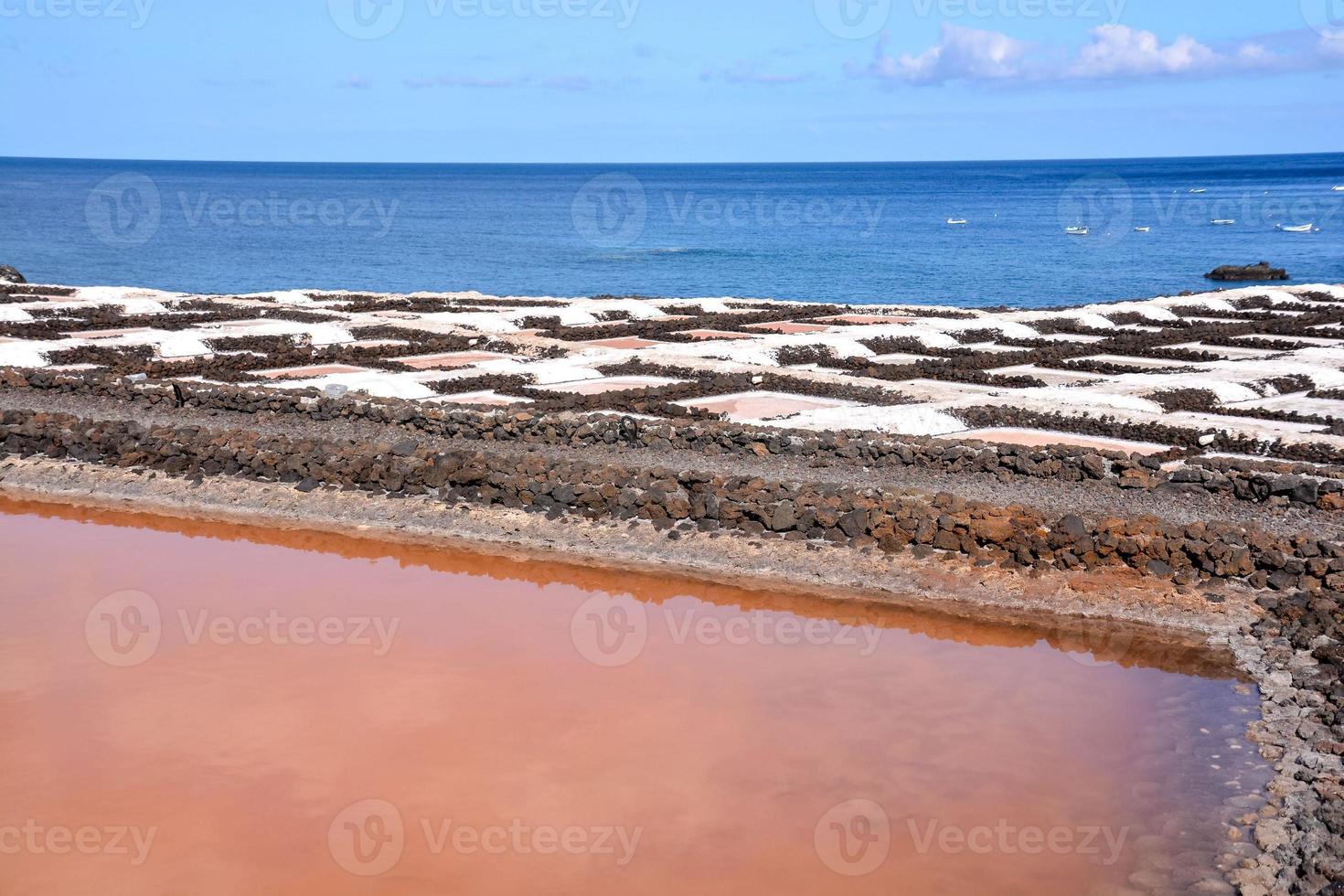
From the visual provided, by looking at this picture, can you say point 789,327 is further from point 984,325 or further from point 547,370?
point 547,370

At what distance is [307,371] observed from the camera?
64.2 feet

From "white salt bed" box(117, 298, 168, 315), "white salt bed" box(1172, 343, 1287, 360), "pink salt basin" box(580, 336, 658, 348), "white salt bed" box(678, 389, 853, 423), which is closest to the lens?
"white salt bed" box(678, 389, 853, 423)

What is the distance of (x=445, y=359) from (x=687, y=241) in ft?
202

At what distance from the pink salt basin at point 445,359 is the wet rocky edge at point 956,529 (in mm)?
5534

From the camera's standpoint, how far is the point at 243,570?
11.6 meters

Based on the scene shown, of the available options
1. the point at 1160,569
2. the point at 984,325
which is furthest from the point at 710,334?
the point at 1160,569

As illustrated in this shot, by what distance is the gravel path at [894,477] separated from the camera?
38.3 ft

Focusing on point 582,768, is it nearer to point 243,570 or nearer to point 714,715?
point 714,715

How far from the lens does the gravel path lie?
1169cm

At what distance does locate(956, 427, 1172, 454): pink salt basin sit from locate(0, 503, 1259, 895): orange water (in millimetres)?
4719

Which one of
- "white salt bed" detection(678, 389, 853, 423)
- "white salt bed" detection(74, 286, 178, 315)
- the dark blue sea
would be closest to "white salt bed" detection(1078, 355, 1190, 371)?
"white salt bed" detection(678, 389, 853, 423)

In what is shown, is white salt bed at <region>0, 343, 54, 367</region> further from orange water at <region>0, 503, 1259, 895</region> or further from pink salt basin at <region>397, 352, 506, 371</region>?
orange water at <region>0, 503, 1259, 895</region>

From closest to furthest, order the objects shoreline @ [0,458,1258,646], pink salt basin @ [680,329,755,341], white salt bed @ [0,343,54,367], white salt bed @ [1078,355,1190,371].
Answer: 1. shoreline @ [0,458,1258,646]
2. white salt bed @ [0,343,54,367]
3. white salt bed @ [1078,355,1190,371]
4. pink salt basin @ [680,329,755,341]

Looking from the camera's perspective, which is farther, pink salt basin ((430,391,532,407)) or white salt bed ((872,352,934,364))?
white salt bed ((872,352,934,364))
